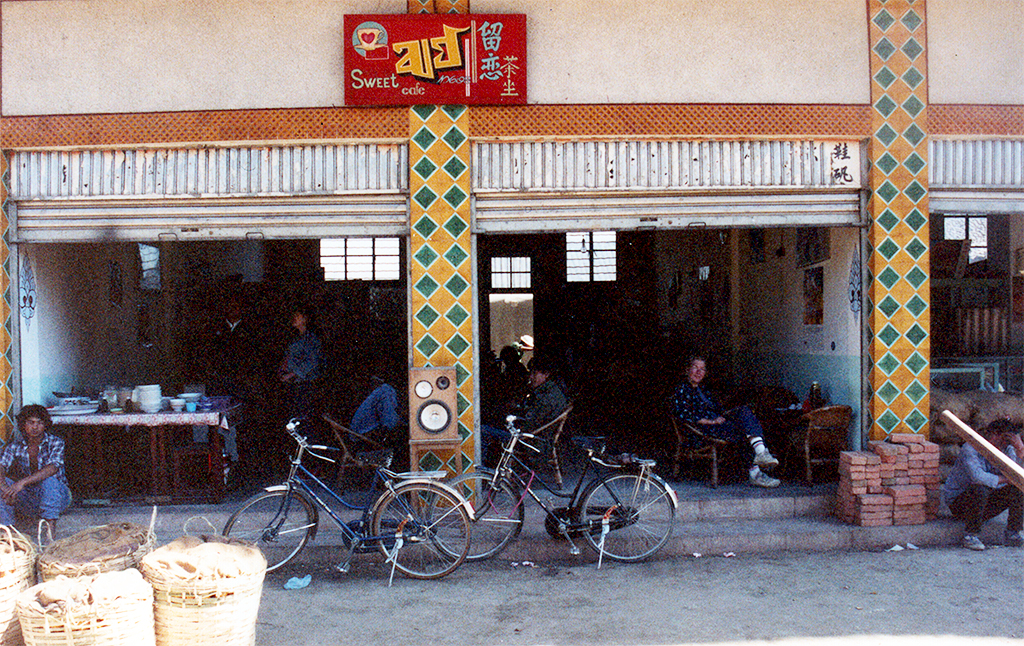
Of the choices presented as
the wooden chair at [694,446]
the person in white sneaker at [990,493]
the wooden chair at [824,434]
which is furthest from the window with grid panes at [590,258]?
the person in white sneaker at [990,493]

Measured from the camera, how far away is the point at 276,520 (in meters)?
5.38

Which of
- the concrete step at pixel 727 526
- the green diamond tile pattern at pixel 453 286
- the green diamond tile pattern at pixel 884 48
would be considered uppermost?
the green diamond tile pattern at pixel 884 48

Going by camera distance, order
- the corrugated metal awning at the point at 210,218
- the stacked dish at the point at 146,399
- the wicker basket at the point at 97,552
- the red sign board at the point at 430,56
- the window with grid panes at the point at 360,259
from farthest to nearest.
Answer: the window with grid panes at the point at 360,259 < the stacked dish at the point at 146,399 < the corrugated metal awning at the point at 210,218 < the red sign board at the point at 430,56 < the wicker basket at the point at 97,552

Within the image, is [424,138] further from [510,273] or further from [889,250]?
[510,273]

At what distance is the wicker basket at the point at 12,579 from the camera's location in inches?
129

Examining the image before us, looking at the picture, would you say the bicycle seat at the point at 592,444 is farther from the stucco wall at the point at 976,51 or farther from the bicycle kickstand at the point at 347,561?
the stucco wall at the point at 976,51

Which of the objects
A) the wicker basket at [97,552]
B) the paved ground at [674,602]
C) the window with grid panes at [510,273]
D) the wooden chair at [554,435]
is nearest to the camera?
the wicker basket at [97,552]

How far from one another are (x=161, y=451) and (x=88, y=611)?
391 cm

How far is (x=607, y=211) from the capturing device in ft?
21.1

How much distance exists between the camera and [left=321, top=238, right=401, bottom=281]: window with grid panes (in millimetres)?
13172

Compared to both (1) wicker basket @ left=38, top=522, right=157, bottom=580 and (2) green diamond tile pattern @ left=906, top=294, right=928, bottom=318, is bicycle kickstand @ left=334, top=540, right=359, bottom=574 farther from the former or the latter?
(2) green diamond tile pattern @ left=906, top=294, right=928, bottom=318

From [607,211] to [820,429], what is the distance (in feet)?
9.15

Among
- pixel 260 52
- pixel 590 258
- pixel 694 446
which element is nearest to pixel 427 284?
pixel 260 52

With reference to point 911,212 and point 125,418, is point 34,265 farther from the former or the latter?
point 911,212
